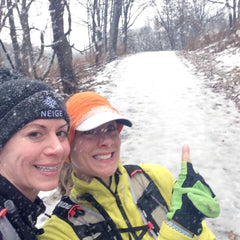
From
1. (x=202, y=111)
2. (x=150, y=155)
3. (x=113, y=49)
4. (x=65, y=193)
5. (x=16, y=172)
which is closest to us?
(x=16, y=172)

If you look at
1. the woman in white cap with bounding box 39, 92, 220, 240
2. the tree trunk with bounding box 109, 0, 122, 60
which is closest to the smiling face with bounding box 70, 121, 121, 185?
the woman in white cap with bounding box 39, 92, 220, 240

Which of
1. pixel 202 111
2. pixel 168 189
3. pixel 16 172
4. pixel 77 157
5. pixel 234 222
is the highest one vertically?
pixel 16 172

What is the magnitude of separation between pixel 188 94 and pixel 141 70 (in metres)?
4.93

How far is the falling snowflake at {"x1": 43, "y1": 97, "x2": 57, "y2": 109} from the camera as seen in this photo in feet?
4.88

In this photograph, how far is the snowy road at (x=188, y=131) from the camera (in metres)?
3.47

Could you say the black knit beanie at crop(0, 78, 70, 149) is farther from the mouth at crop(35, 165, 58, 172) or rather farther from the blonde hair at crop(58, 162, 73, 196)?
the blonde hair at crop(58, 162, 73, 196)

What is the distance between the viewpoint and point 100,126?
1.85m

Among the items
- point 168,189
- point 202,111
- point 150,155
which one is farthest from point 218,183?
point 202,111

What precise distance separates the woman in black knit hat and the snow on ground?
1929mm

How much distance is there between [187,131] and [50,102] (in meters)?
4.11

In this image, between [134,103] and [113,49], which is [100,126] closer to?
[134,103]

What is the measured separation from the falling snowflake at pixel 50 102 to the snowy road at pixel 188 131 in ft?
7.34

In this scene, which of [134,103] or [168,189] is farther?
[134,103]

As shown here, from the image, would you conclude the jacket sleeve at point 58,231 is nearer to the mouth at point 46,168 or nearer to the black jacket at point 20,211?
the black jacket at point 20,211
